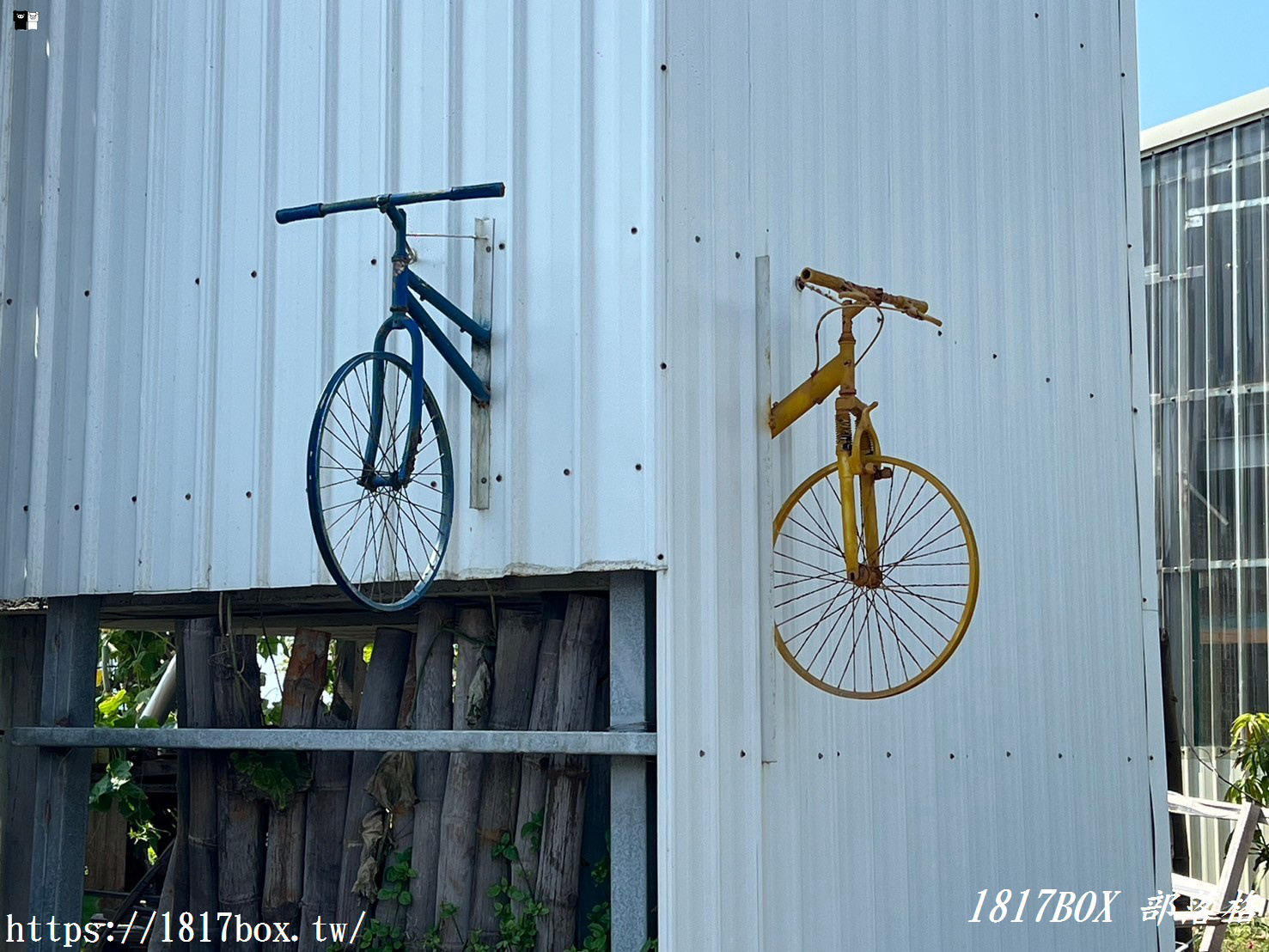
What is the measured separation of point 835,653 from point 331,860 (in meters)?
2.35

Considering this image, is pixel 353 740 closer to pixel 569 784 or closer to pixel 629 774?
pixel 569 784

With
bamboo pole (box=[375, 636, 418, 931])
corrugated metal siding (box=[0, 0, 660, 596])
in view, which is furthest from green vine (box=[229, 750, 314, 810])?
corrugated metal siding (box=[0, 0, 660, 596])

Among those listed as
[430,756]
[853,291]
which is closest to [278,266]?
[430,756]

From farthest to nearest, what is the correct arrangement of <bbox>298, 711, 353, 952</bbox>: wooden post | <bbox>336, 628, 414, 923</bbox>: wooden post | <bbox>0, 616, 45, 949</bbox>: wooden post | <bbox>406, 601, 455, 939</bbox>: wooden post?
1. <bbox>0, 616, 45, 949</bbox>: wooden post
2. <bbox>298, 711, 353, 952</bbox>: wooden post
3. <bbox>336, 628, 414, 923</bbox>: wooden post
4. <bbox>406, 601, 455, 939</bbox>: wooden post

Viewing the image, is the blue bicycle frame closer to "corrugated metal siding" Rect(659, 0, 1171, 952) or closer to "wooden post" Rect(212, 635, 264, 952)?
"corrugated metal siding" Rect(659, 0, 1171, 952)

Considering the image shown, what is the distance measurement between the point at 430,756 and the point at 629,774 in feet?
4.33

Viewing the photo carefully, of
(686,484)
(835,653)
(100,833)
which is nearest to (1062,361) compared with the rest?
(835,653)

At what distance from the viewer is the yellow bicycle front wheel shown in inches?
223

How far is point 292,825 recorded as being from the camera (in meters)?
6.56

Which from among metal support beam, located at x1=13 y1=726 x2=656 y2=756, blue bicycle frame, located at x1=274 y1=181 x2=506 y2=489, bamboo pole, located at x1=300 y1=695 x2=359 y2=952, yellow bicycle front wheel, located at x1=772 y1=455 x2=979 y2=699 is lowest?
bamboo pole, located at x1=300 y1=695 x2=359 y2=952

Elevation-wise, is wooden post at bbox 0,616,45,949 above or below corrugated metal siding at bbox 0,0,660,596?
below

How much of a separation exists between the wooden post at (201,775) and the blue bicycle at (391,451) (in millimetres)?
1309

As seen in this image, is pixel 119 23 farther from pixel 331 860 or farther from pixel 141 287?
pixel 331 860

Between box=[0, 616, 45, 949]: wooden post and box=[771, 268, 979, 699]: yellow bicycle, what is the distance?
11.8 feet
